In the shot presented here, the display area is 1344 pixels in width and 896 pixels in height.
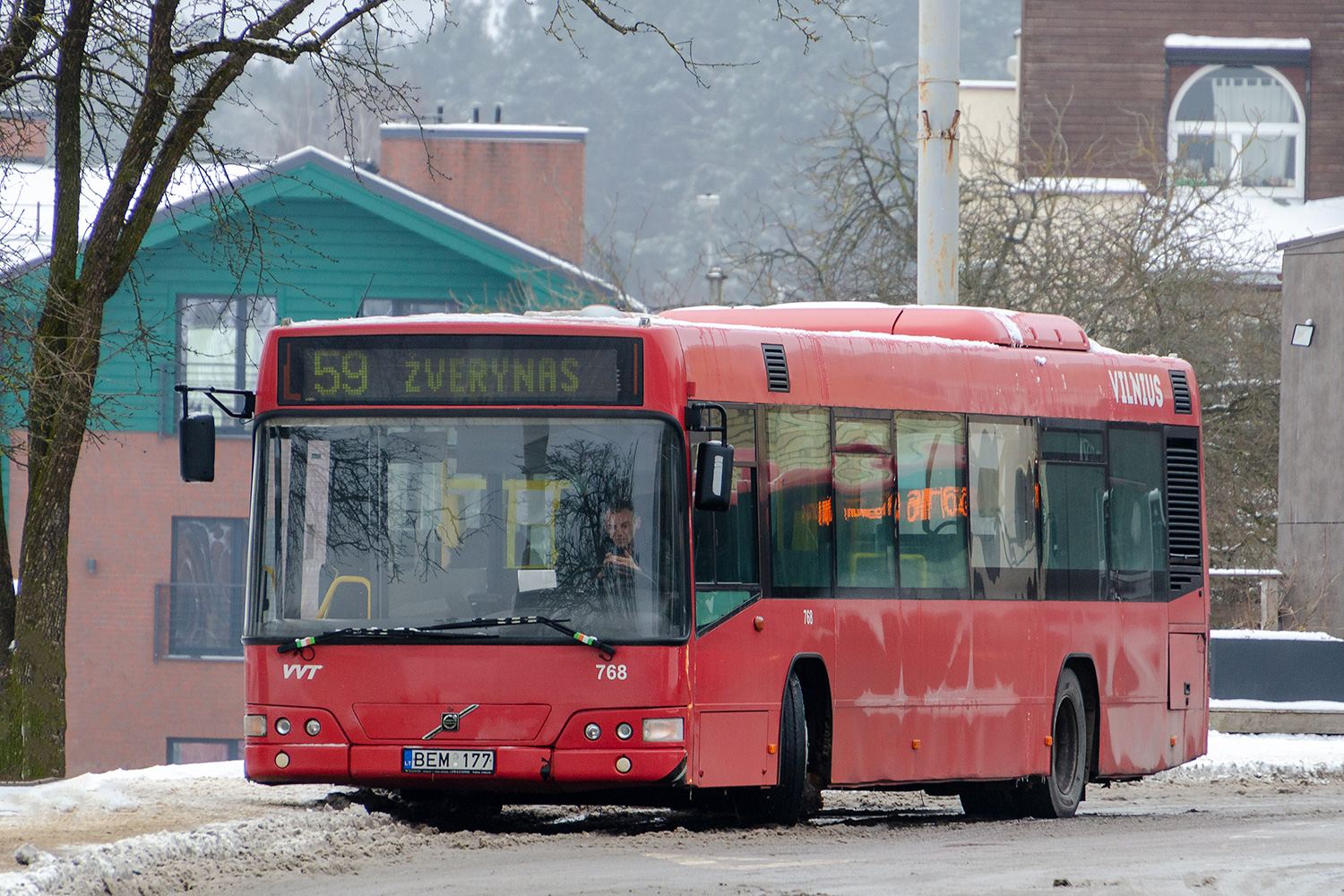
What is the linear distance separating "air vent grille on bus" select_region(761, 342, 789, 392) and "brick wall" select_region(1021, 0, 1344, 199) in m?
34.8

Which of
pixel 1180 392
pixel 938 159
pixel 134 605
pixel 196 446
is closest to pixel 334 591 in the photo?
pixel 196 446

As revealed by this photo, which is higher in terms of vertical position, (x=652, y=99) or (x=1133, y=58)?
(x=652, y=99)

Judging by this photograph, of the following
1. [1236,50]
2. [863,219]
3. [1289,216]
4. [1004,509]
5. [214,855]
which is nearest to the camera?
[214,855]

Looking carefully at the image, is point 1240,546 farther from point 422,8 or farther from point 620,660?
point 620,660

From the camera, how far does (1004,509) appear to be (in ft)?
43.9

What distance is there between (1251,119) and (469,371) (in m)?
37.0

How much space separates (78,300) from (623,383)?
204 inches

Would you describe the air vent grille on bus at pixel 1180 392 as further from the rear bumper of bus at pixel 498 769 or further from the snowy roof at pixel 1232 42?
the snowy roof at pixel 1232 42

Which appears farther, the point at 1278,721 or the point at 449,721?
the point at 1278,721

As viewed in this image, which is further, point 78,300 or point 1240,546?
point 1240,546

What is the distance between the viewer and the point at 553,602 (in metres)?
10.6

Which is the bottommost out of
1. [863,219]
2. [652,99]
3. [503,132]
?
[863,219]

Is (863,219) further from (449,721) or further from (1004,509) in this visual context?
(449,721)

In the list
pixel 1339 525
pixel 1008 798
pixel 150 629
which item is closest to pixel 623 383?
pixel 1008 798
